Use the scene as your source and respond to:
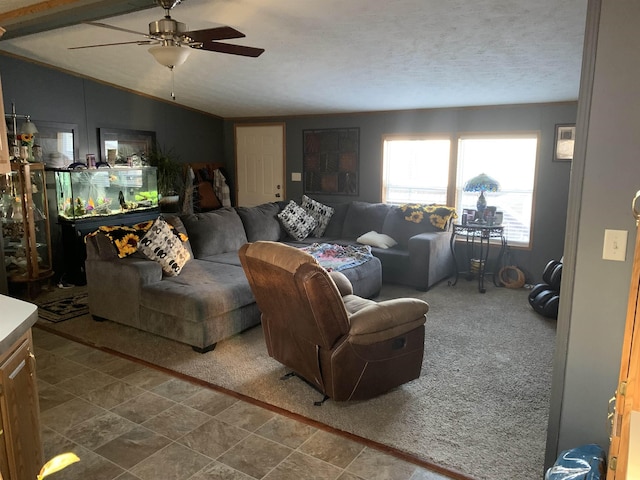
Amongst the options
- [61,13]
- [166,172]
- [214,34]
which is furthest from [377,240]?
[61,13]

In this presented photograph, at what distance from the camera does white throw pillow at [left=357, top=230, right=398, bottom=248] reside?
5.87 meters

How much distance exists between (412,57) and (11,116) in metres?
4.36

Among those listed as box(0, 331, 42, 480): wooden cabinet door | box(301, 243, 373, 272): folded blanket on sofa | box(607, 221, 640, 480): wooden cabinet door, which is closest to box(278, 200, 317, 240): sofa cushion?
box(301, 243, 373, 272): folded blanket on sofa

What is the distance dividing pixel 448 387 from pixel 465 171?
3666 millimetres

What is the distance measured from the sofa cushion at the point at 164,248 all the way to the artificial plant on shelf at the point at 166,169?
2.72 meters

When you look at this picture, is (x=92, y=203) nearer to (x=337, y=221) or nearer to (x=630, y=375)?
(x=337, y=221)

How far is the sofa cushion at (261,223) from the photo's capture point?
570 centimetres

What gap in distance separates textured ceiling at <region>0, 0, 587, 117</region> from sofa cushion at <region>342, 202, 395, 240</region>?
1323 millimetres

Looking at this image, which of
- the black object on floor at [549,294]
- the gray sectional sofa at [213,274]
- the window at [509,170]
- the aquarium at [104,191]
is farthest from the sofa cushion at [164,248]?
the window at [509,170]

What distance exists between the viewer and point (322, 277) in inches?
104

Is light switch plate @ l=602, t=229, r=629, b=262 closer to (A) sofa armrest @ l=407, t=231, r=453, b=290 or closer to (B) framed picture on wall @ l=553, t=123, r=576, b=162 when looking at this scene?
(A) sofa armrest @ l=407, t=231, r=453, b=290

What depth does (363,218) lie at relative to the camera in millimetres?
6395

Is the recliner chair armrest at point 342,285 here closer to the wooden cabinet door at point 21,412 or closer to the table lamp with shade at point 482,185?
the wooden cabinet door at point 21,412

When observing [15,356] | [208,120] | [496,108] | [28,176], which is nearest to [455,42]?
[496,108]
